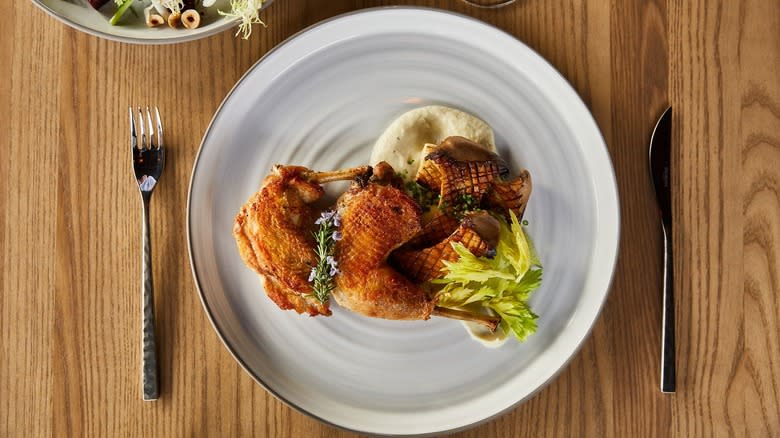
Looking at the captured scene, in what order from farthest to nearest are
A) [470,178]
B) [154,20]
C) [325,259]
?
[154,20], [470,178], [325,259]

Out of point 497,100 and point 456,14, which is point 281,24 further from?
point 497,100

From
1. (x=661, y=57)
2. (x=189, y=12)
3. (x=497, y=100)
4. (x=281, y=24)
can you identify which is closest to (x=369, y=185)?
(x=497, y=100)

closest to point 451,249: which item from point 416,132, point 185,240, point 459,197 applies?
point 459,197

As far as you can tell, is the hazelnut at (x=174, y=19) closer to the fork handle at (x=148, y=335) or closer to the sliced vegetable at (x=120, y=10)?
the sliced vegetable at (x=120, y=10)

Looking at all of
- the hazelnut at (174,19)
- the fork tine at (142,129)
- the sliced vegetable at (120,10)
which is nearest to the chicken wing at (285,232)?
the fork tine at (142,129)

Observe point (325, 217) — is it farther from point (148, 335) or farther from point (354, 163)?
point (148, 335)

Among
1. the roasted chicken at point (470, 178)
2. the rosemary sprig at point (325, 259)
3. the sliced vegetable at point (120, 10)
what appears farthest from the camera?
the sliced vegetable at point (120, 10)
